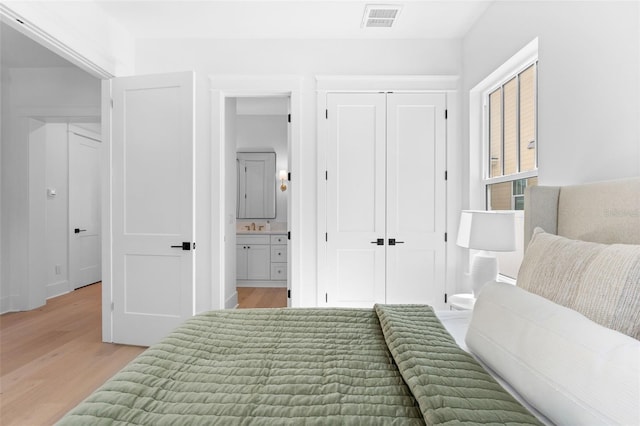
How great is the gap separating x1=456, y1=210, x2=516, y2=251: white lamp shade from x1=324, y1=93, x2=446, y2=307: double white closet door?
1.00 m

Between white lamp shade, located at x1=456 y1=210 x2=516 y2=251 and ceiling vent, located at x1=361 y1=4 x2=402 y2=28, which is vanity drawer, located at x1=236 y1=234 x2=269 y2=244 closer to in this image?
ceiling vent, located at x1=361 y1=4 x2=402 y2=28

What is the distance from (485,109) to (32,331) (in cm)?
473

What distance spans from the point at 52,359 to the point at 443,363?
3.09 metres

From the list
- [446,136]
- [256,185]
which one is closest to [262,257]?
[256,185]

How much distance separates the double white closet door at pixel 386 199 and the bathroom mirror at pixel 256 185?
267 centimetres

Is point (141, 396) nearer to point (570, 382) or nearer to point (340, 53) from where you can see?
point (570, 382)

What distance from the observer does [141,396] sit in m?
0.99

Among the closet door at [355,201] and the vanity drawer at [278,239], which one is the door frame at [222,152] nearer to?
the closet door at [355,201]

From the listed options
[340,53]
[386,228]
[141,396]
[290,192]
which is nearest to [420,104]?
[340,53]

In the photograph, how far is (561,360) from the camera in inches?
33.4

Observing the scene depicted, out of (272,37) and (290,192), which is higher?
(272,37)

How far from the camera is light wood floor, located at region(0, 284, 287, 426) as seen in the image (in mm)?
2195

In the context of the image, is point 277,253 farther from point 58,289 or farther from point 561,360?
point 561,360

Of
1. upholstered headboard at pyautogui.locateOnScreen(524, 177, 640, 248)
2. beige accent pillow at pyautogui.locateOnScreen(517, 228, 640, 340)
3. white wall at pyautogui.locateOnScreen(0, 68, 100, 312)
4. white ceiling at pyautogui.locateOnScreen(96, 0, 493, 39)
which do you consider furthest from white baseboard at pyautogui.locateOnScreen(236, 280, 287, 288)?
beige accent pillow at pyautogui.locateOnScreen(517, 228, 640, 340)
